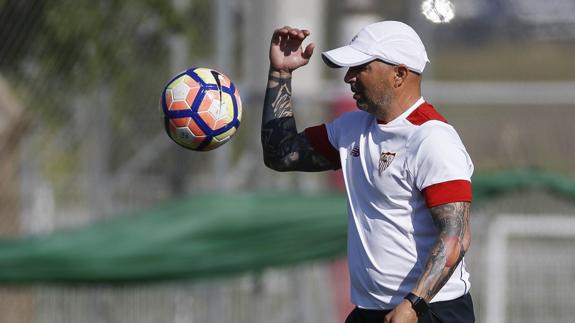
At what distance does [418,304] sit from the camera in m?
4.76

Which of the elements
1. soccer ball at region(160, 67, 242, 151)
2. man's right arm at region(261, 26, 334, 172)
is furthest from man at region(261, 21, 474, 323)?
→ soccer ball at region(160, 67, 242, 151)

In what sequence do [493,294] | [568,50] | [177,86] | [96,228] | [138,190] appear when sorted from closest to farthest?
[177,86] → [96,228] → [138,190] → [493,294] → [568,50]

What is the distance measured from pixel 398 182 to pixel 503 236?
232 inches

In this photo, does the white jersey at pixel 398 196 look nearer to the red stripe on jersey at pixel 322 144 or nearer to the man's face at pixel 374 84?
the man's face at pixel 374 84

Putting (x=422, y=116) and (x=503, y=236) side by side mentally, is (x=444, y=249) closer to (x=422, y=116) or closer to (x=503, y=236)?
(x=422, y=116)

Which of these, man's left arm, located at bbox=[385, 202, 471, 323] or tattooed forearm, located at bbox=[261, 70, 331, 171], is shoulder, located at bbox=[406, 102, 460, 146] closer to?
man's left arm, located at bbox=[385, 202, 471, 323]

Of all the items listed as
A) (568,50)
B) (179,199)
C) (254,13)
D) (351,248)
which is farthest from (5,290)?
(568,50)

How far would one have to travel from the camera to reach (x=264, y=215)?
9180 millimetres

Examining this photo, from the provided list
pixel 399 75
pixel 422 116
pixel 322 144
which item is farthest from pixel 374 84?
→ pixel 322 144

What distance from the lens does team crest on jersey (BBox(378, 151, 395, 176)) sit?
5109 mm

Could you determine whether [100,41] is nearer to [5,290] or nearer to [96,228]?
[96,228]

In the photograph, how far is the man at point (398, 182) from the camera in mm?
4895

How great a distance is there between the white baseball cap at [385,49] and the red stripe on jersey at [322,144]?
554 mm

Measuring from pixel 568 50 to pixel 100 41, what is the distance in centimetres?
2477
